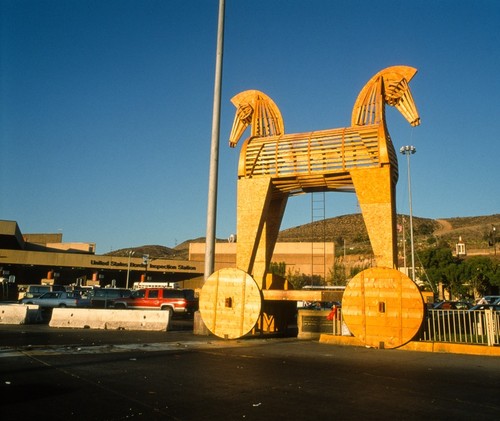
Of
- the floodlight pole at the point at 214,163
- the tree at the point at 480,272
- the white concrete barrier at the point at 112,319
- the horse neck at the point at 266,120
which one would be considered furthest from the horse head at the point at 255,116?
the tree at the point at 480,272

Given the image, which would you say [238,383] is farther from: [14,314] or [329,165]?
[14,314]

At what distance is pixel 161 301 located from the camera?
27.8 m

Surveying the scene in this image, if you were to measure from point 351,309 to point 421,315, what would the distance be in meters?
1.94

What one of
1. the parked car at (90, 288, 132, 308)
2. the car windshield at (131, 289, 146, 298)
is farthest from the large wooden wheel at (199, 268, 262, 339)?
the parked car at (90, 288, 132, 308)

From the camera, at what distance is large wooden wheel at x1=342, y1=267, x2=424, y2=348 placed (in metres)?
12.7

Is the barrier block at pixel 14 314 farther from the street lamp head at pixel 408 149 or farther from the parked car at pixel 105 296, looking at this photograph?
the street lamp head at pixel 408 149

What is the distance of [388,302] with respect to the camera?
42.4 ft

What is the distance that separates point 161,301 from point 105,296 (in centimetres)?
387

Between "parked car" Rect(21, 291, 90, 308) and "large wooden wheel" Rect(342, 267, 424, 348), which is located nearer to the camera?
"large wooden wheel" Rect(342, 267, 424, 348)

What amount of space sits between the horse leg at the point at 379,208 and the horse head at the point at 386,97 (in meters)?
1.83

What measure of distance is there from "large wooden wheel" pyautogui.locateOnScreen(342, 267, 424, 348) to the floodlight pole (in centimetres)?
562

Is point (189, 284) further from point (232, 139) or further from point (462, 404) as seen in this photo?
point (462, 404)

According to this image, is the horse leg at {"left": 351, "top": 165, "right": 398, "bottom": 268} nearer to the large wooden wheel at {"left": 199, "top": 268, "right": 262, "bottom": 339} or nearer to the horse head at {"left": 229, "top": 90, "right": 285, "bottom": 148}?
the large wooden wheel at {"left": 199, "top": 268, "right": 262, "bottom": 339}

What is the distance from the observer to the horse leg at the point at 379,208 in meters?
13.6
